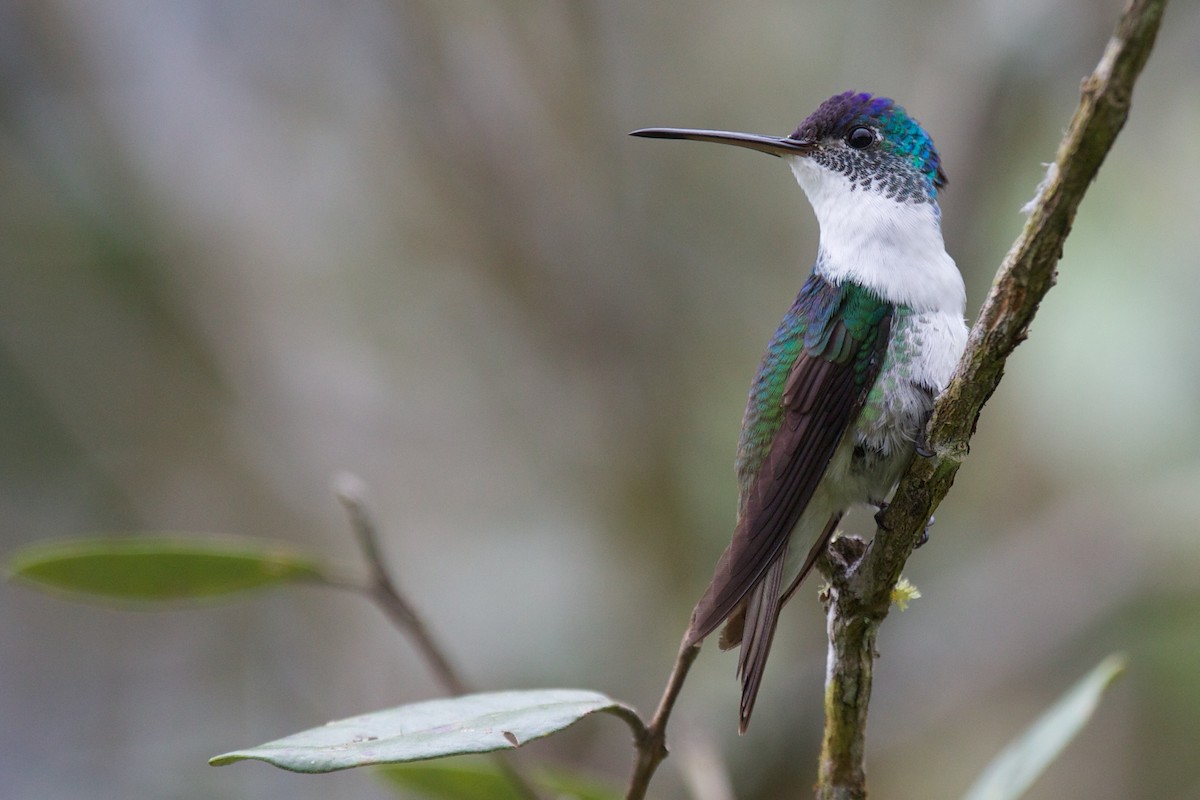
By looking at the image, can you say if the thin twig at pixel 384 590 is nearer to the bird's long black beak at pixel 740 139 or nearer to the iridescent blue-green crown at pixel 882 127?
the bird's long black beak at pixel 740 139

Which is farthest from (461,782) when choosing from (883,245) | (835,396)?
(883,245)

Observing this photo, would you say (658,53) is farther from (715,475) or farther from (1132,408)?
(1132,408)

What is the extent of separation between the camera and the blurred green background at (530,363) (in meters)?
4.20

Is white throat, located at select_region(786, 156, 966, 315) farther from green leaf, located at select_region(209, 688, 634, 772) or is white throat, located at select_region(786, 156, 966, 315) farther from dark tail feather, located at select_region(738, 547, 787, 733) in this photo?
green leaf, located at select_region(209, 688, 634, 772)

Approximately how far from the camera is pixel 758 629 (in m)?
1.79

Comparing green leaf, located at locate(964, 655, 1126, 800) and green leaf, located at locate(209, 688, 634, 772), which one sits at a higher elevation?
green leaf, located at locate(209, 688, 634, 772)

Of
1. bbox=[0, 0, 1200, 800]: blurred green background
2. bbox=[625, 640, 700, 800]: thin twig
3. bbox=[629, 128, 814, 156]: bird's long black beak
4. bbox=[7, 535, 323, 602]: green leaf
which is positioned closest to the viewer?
bbox=[625, 640, 700, 800]: thin twig

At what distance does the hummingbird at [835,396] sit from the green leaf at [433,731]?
372 mm

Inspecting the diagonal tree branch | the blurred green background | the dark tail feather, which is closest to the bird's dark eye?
the dark tail feather

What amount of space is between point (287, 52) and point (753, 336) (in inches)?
110

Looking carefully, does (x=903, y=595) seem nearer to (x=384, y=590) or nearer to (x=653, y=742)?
(x=653, y=742)

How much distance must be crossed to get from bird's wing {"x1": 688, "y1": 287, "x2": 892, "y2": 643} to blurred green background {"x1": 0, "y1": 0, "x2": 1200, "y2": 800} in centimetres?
192

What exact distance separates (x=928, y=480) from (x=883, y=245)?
843 mm

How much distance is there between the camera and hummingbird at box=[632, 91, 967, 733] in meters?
1.84
